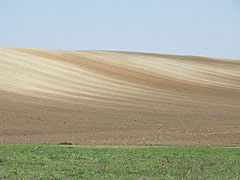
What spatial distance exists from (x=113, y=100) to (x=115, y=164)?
20376 mm

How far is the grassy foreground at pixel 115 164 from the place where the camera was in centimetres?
1035

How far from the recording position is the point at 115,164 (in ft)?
38.5

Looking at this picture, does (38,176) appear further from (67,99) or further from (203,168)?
(67,99)

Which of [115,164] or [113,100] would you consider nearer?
[115,164]

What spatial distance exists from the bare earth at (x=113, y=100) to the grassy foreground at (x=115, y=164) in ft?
16.0

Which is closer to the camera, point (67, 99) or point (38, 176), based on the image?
point (38, 176)

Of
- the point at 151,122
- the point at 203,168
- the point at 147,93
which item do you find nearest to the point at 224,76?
the point at 147,93

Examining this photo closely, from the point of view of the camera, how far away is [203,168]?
37.8 feet

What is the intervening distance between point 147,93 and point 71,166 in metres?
24.8

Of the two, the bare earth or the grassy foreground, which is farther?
the bare earth

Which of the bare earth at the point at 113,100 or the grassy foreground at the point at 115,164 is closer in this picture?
the grassy foreground at the point at 115,164

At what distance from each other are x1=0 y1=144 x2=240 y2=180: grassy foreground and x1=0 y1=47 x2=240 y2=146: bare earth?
487cm

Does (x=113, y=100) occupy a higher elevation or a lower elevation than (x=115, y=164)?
lower

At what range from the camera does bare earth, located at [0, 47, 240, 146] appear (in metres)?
21.5
